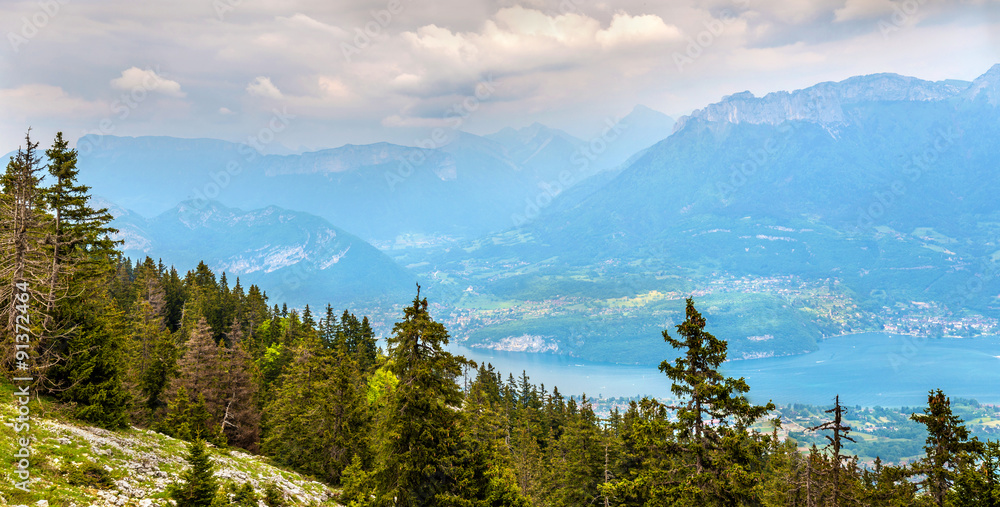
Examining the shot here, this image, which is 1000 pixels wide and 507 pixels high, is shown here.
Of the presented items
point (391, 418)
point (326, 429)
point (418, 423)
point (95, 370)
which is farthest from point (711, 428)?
point (326, 429)

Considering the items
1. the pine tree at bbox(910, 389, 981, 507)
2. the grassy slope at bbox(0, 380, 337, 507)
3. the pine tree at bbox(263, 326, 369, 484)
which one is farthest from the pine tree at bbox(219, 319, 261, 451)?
→ the pine tree at bbox(910, 389, 981, 507)

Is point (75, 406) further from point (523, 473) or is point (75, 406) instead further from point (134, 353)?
point (523, 473)

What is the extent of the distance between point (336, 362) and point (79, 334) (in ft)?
73.4

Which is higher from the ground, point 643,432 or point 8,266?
point 8,266

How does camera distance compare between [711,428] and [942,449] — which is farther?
[942,449]

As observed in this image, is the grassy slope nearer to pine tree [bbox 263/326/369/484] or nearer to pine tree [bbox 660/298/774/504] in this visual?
pine tree [bbox 263/326/369/484]

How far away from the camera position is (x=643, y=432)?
15547 mm

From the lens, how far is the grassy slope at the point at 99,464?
13211 millimetres

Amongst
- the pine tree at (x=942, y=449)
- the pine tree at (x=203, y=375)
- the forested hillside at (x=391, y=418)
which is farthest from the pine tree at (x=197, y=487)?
the pine tree at (x=942, y=449)

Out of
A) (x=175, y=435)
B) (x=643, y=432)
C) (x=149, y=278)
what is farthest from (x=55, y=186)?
(x=149, y=278)

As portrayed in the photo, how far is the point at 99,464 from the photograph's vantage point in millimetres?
16188

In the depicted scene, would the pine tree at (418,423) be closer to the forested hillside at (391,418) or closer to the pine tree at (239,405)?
the forested hillside at (391,418)

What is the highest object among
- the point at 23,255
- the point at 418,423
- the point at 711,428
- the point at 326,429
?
the point at 23,255

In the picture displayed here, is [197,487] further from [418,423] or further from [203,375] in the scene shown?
[203,375]
